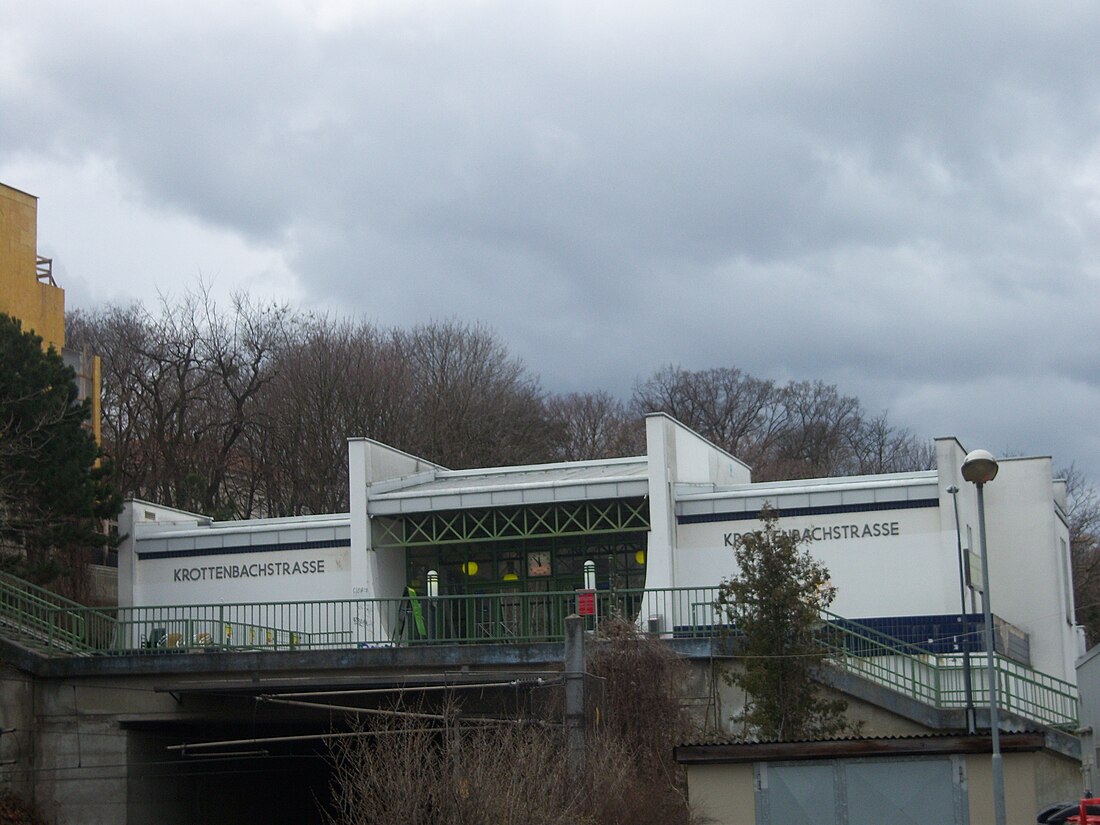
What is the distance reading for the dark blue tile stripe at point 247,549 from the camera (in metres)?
39.9

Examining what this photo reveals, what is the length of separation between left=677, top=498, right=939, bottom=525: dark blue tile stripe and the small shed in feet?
40.3

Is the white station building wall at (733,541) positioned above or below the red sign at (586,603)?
above

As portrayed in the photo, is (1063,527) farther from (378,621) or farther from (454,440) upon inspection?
(454,440)

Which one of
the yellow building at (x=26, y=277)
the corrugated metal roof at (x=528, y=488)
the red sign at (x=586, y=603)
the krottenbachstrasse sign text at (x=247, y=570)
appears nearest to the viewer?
the red sign at (x=586, y=603)

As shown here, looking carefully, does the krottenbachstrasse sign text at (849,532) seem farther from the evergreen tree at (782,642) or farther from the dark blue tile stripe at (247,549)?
the dark blue tile stripe at (247,549)

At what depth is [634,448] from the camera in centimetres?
7138

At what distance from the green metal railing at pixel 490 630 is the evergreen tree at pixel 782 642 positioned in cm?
94

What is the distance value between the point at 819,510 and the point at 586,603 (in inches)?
276

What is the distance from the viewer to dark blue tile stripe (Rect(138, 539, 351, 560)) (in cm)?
3994

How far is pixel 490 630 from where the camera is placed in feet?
112

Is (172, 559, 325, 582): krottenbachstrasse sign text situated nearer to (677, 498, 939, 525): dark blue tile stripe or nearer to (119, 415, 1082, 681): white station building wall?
(119, 415, 1082, 681): white station building wall

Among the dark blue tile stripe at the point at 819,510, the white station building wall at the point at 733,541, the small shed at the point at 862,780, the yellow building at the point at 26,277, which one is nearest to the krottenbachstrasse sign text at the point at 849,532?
the white station building wall at the point at 733,541

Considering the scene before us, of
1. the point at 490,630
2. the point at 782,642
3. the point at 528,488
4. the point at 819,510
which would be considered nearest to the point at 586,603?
the point at 490,630

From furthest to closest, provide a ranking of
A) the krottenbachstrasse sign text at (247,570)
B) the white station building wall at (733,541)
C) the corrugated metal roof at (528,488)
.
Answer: the krottenbachstrasse sign text at (247,570), the corrugated metal roof at (528,488), the white station building wall at (733,541)
